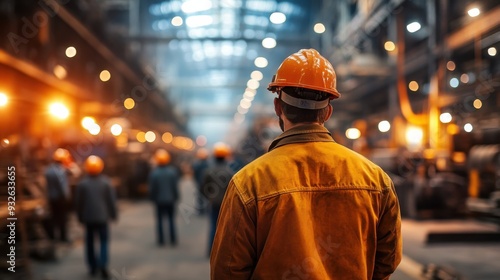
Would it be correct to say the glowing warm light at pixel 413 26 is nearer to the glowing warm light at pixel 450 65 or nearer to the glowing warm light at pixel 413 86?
the glowing warm light at pixel 413 86

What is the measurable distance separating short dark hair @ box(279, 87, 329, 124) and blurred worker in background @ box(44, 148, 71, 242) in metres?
8.08

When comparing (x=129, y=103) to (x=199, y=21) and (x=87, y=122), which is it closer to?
(x=199, y=21)

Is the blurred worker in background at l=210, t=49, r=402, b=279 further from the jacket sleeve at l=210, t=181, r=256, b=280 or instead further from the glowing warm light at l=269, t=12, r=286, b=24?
the glowing warm light at l=269, t=12, r=286, b=24

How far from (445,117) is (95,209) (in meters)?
11.0

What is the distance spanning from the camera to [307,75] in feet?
7.13

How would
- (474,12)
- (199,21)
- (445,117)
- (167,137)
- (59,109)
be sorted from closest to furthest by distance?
1. (59,109)
2. (474,12)
3. (445,117)
4. (199,21)
5. (167,137)

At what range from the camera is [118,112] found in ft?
64.6

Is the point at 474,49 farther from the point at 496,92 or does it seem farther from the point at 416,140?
the point at 416,140

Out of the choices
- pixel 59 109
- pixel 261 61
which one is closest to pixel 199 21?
pixel 261 61

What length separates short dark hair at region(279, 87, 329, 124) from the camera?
2.14 m

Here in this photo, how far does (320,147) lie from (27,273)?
5801mm

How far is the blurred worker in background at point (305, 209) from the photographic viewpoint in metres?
1.94

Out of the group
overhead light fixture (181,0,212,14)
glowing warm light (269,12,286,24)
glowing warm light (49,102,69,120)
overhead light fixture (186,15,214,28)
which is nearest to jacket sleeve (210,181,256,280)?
glowing warm light (49,102,69,120)

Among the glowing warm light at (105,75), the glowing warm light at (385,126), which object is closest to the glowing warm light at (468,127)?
the glowing warm light at (385,126)
